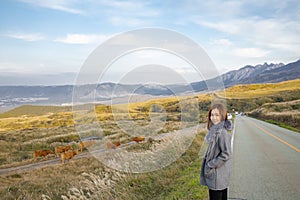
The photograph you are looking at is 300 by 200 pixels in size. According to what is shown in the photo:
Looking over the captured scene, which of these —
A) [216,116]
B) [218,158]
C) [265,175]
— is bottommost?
[265,175]

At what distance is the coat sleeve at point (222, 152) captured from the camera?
13.2ft

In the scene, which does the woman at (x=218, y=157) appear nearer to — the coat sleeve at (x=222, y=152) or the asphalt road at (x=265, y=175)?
the coat sleeve at (x=222, y=152)

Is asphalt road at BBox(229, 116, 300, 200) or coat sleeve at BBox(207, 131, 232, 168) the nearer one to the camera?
coat sleeve at BBox(207, 131, 232, 168)

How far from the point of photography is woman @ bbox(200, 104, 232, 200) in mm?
4062

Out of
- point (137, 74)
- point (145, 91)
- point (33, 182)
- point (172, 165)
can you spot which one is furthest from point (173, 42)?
point (33, 182)

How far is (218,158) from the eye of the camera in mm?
4043

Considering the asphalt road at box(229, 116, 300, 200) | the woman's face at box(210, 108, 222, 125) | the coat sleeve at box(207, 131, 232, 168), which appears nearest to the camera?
the coat sleeve at box(207, 131, 232, 168)

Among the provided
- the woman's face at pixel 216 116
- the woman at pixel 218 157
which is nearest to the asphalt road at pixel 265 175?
the woman at pixel 218 157

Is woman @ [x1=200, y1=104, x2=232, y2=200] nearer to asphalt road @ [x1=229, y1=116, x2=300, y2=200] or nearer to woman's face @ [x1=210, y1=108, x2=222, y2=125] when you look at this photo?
woman's face @ [x1=210, y1=108, x2=222, y2=125]

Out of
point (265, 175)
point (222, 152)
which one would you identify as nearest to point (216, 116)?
point (222, 152)

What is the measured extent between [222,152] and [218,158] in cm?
10

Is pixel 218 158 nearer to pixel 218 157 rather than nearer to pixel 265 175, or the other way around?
pixel 218 157

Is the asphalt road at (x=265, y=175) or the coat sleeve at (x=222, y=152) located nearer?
the coat sleeve at (x=222, y=152)

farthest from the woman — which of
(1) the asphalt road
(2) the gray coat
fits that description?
(1) the asphalt road
